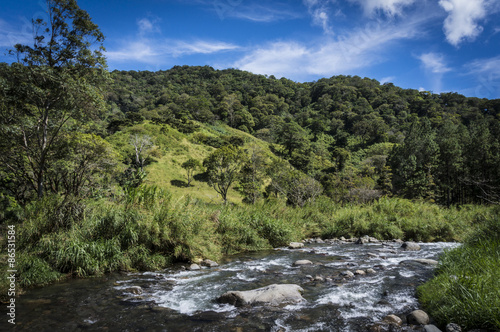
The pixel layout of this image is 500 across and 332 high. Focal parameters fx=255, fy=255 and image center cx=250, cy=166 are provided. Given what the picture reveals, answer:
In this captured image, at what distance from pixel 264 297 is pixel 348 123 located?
371ft

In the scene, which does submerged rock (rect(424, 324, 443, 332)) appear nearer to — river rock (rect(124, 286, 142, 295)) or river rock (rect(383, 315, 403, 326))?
river rock (rect(383, 315, 403, 326))

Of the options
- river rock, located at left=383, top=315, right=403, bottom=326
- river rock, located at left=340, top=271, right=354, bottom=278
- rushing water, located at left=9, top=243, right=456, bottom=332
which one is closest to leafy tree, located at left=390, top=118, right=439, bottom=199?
river rock, located at left=340, top=271, right=354, bottom=278

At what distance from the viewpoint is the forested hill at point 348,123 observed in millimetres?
43188

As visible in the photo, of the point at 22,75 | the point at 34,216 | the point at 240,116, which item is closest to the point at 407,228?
the point at 34,216

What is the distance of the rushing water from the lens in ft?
16.0

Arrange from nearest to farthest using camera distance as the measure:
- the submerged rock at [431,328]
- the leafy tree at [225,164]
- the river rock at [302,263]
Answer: the submerged rock at [431,328] → the river rock at [302,263] → the leafy tree at [225,164]

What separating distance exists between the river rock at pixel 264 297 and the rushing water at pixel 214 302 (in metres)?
0.21

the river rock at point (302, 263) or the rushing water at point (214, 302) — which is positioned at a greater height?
the rushing water at point (214, 302)

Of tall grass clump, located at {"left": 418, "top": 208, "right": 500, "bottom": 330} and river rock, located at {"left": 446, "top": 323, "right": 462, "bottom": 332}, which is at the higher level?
tall grass clump, located at {"left": 418, "top": 208, "right": 500, "bottom": 330}

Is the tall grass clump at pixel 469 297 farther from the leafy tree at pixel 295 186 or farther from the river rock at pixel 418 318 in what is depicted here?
the leafy tree at pixel 295 186

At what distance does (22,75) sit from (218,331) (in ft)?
40.1

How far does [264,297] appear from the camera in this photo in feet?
19.4

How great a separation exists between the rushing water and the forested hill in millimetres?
11333

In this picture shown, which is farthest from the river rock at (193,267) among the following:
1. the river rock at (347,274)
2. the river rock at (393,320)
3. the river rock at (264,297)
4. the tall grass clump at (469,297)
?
the tall grass clump at (469,297)
